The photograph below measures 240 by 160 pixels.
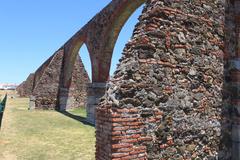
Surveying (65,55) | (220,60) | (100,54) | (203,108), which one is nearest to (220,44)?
(220,60)

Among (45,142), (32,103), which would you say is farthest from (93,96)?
(32,103)

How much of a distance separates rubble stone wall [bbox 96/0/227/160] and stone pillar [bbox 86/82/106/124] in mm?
8124

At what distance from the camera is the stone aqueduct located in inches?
170

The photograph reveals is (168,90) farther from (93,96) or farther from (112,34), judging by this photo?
(93,96)

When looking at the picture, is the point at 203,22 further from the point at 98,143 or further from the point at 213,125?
the point at 98,143

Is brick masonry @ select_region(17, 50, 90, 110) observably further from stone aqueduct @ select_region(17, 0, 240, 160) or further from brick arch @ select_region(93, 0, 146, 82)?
stone aqueduct @ select_region(17, 0, 240, 160)

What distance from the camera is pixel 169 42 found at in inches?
193

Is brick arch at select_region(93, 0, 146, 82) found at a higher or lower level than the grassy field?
higher

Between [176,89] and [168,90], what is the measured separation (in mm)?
199

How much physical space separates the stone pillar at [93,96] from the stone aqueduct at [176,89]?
7.97 metres

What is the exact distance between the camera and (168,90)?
190 inches

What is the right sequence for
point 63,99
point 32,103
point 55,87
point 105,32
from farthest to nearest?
point 63,99 < point 55,87 < point 32,103 < point 105,32

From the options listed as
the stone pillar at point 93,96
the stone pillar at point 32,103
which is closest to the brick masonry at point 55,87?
the stone pillar at point 32,103

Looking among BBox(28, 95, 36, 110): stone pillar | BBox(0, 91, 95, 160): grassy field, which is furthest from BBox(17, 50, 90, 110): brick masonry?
BBox(0, 91, 95, 160): grassy field
